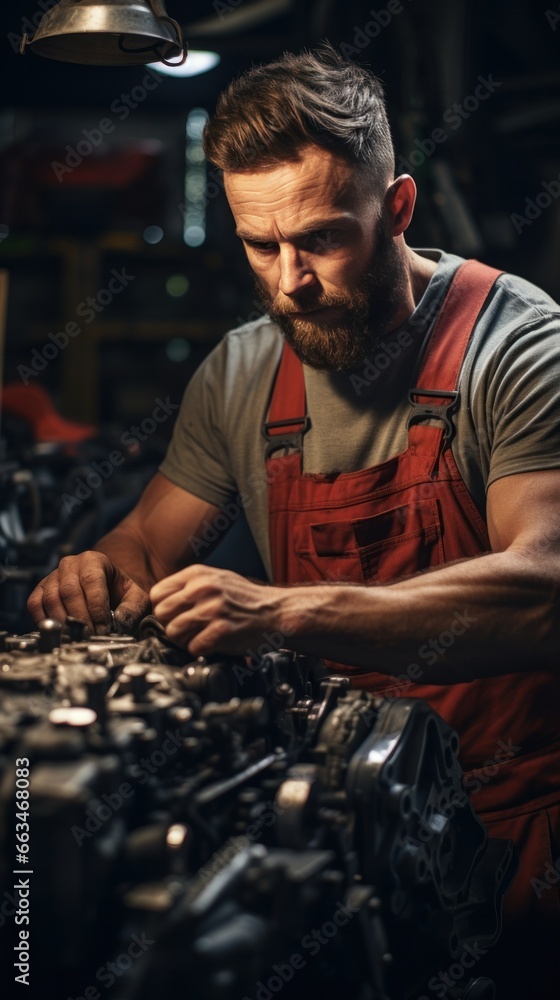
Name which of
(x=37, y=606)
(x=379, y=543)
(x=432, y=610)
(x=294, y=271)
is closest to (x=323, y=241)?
(x=294, y=271)

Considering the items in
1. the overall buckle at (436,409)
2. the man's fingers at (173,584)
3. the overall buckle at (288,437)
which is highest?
the overall buckle at (436,409)

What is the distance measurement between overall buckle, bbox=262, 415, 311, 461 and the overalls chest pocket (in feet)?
0.58

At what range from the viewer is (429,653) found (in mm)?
1527

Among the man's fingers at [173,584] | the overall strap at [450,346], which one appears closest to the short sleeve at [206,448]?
the overall strap at [450,346]

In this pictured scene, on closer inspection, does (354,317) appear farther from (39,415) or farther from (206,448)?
(39,415)

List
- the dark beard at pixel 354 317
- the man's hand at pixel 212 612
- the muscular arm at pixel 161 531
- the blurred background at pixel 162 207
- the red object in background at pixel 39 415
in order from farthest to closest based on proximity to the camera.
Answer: the red object in background at pixel 39 415 → the blurred background at pixel 162 207 → the muscular arm at pixel 161 531 → the dark beard at pixel 354 317 → the man's hand at pixel 212 612

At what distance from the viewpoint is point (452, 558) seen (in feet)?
6.32

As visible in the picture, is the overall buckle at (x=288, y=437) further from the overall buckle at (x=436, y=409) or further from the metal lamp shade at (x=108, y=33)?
the metal lamp shade at (x=108, y=33)

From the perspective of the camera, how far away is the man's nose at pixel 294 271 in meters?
1.85

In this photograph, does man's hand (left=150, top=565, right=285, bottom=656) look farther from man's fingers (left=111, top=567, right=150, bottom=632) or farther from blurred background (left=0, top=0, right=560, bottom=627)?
blurred background (left=0, top=0, right=560, bottom=627)

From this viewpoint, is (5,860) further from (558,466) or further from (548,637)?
(558,466)

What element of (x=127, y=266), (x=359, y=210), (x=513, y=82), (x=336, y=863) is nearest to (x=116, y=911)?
(x=336, y=863)

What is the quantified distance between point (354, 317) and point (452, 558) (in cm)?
49

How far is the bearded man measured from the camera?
64.4 inches
